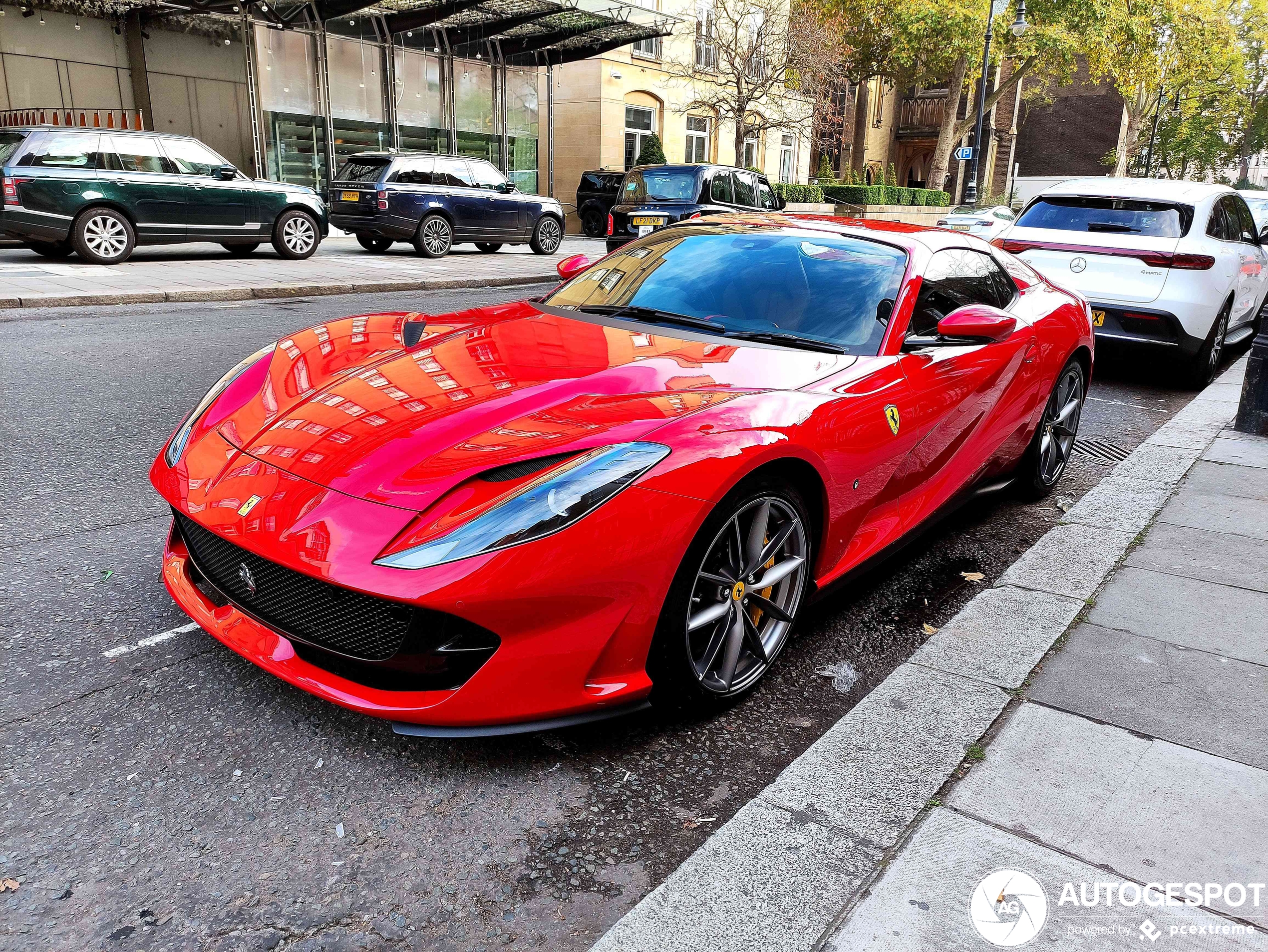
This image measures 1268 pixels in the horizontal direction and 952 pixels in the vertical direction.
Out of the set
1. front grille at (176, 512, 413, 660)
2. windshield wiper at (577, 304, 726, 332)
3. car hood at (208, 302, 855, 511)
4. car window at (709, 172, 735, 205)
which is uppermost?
car window at (709, 172, 735, 205)

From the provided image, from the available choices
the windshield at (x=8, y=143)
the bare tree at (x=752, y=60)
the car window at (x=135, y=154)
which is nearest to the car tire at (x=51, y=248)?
the windshield at (x=8, y=143)

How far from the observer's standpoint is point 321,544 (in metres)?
2.32

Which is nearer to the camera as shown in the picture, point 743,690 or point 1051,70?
point 743,690

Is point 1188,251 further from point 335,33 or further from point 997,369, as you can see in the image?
point 335,33

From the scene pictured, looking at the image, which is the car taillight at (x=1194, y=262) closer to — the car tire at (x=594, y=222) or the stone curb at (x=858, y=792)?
the stone curb at (x=858, y=792)

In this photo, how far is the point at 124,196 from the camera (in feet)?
42.8

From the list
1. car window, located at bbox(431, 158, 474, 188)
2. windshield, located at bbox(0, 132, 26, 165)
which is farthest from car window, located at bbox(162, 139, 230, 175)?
car window, located at bbox(431, 158, 474, 188)

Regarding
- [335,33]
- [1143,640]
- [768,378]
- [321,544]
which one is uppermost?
[335,33]

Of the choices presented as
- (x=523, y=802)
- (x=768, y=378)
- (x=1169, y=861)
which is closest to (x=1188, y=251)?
(x=768, y=378)

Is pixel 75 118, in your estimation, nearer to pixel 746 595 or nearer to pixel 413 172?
pixel 413 172

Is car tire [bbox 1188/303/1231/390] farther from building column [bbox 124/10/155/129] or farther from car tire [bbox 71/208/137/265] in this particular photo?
building column [bbox 124/10/155/129]

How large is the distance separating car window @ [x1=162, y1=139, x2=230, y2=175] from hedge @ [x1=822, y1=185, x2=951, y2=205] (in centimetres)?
2400

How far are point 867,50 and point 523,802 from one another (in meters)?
36.6

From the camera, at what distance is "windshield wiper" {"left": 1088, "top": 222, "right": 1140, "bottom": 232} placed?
8.16 metres
